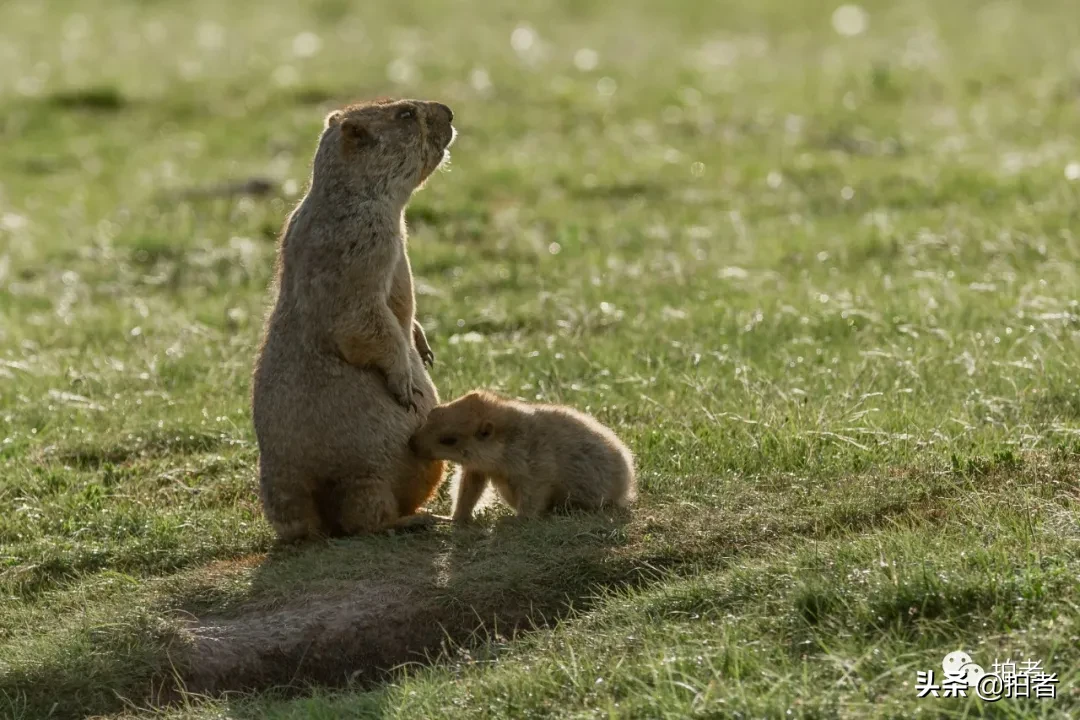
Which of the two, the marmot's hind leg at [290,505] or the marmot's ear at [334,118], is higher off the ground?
the marmot's ear at [334,118]

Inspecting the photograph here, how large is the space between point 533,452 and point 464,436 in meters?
0.35

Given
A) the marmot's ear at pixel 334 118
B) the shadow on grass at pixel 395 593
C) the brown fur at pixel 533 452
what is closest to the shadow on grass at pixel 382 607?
the shadow on grass at pixel 395 593

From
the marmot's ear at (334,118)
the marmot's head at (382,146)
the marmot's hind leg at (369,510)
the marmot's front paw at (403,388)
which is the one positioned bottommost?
the marmot's hind leg at (369,510)

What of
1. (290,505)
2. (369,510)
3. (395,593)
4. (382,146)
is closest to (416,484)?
(369,510)

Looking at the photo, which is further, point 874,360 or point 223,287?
point 223,287

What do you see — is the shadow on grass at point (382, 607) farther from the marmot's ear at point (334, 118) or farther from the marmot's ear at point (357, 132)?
the marmot's ear at point (334, 118)

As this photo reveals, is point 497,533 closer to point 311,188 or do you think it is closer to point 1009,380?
point 311,188

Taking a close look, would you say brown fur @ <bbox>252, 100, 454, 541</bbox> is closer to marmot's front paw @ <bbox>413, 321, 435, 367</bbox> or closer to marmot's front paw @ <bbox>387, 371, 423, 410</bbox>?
marmot's front paw @ <bbox>387, 371, 423, 410</bbox>

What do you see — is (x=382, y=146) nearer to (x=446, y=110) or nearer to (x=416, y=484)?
(x=446, y=110)

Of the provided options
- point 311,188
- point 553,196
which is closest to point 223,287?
point 553,196

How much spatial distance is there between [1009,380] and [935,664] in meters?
3.41

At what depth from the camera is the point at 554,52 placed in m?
23.3

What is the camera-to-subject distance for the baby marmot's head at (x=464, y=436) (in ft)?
26.1

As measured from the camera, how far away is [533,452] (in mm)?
7988
